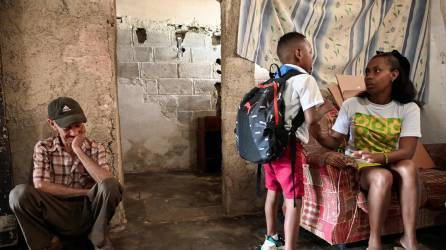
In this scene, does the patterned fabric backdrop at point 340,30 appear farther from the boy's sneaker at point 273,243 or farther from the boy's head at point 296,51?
the boy's sneaker at point 273,243

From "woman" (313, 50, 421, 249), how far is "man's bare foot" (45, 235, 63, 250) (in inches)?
74.4

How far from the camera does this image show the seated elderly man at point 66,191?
2.08 metres

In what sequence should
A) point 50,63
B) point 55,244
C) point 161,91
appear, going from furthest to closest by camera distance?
point 161,91, point 50,63, point 55,244

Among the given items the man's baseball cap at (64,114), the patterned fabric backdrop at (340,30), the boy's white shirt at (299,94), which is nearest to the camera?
the boy's white shirt at (299,94)

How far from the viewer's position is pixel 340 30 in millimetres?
3352

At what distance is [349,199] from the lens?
2.20m

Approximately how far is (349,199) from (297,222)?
0.43 metres

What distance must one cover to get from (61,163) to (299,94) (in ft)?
5.47

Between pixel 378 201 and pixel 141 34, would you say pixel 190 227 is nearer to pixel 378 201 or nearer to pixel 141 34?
pixel 378 201

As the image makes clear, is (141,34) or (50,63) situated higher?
(141,34)

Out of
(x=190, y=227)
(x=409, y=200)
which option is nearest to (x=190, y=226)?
(x=190, y=227)

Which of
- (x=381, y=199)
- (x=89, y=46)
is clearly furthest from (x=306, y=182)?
(x=89, y=46)

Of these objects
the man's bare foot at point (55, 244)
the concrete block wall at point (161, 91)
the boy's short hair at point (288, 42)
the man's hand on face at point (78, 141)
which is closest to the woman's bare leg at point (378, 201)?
the boy's short hair at point (288, 42)

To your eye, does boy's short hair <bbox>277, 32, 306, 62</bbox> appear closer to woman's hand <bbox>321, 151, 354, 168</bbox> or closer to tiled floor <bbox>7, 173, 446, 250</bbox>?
woman's hand <bbox>321, 151, 354, 168</bbox>
